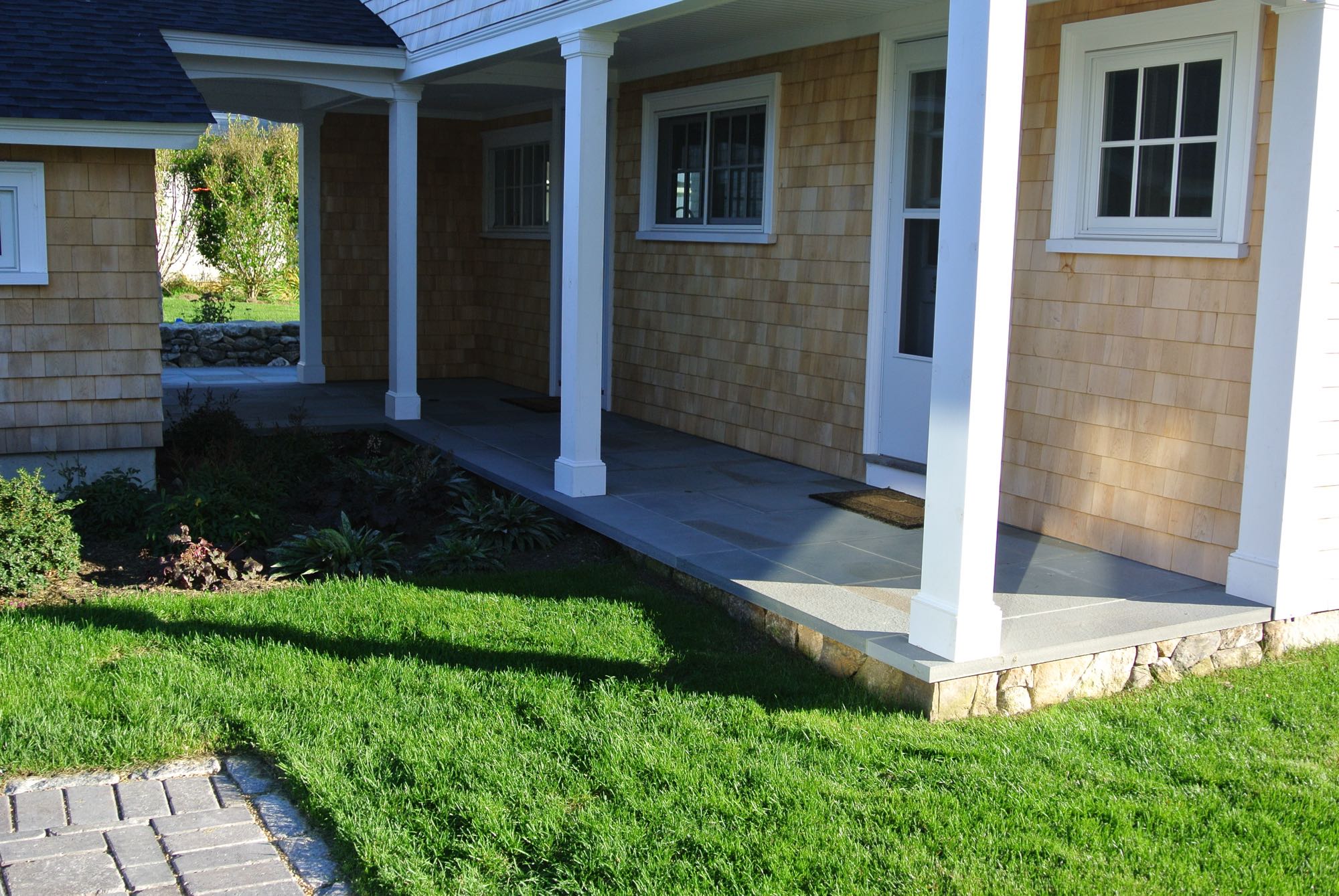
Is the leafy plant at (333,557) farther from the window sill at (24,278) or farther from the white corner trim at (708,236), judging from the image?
the white corner trim at (708,236)

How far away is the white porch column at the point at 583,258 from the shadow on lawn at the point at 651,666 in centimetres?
145

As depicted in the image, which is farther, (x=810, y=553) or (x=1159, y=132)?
(x=810, y=553)

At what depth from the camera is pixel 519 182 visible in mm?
11367

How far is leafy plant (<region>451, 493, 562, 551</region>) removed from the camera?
6402 mm

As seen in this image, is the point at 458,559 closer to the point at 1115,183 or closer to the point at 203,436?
the point at 203,436

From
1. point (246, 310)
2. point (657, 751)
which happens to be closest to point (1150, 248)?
point (657, 751)

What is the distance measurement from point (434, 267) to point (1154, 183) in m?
7.90

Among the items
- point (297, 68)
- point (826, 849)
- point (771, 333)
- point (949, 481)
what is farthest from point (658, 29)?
point (826, 849)

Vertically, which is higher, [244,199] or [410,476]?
[244,199]

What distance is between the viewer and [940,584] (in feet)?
13.8

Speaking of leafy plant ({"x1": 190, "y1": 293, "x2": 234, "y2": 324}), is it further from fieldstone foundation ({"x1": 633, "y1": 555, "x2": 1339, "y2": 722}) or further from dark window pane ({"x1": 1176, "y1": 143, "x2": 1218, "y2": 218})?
dark window pane ({"x1": 1176, "y1": 143, "x2": 1218, "y2": 218})

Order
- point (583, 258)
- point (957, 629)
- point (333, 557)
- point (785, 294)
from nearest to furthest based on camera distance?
point (957, 629) → point (333, 557) → point (583, 258) → point (785, 294)

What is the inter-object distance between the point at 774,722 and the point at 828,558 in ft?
4.80

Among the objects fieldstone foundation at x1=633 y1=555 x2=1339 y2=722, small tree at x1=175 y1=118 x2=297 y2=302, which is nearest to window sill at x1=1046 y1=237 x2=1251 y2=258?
fieldstone foundation at x1=633 y1=555 x2=1339 y2=722
